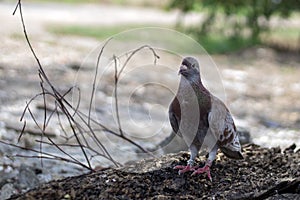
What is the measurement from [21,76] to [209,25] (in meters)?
Result: 4.94

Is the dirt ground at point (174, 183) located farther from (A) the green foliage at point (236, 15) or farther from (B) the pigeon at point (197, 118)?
(A) the green foliage at point (236, 15)

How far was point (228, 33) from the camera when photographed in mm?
13109

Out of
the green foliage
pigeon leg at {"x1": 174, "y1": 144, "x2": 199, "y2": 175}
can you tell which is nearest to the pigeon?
pigeon leg at {"x1": 174, "y1": 144, "x2": 199, "y2": 175}

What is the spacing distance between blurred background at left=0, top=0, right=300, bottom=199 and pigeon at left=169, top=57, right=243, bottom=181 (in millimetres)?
1205

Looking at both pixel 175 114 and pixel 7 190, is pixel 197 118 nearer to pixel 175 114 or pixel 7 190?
pixel 175 114

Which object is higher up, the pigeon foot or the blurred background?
the pigeon foot

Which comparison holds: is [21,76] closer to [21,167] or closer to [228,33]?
[21,167]

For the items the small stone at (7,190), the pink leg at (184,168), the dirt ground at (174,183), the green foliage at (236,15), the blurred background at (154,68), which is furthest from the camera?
the green foliage at (236,15)

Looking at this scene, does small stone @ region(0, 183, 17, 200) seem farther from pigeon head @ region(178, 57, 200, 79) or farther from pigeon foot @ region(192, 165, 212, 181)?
pigeon head @ region(178, 57, 200, 79)

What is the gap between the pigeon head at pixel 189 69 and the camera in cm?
342

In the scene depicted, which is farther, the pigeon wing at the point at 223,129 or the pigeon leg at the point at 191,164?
the pigeon leg at the point at 191,164

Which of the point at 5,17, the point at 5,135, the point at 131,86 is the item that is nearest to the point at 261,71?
the point at 131,86

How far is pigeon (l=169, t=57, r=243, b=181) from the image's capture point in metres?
3.45

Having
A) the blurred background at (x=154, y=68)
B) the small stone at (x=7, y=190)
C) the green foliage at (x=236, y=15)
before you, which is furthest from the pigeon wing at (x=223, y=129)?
the green foliage at (x=236, y=15)
